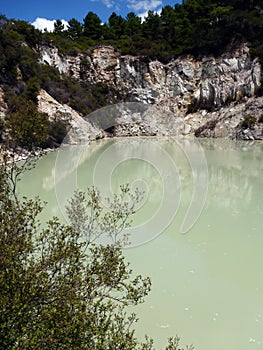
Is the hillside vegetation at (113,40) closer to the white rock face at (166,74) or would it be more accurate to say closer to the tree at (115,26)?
the tree at (115,26)

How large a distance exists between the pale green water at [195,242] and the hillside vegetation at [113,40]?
10.1 meters

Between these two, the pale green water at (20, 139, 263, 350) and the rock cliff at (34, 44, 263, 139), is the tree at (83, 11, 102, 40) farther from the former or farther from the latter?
the pale green water at (20, 139, 263, 350)

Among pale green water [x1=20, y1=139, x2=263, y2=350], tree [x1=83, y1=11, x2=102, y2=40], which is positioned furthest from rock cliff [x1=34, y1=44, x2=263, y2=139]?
pale green water [x1=20, y1=139, x2=263, y2=350]

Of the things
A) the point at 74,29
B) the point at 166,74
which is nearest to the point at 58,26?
the point at 74,29

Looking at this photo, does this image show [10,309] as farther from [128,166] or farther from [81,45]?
[81,45]

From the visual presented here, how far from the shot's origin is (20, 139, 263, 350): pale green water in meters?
5.10

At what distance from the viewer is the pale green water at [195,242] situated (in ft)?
16.7

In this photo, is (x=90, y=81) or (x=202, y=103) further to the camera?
(x=90, y=81)

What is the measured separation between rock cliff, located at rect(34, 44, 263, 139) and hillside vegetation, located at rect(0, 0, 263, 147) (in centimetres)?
137

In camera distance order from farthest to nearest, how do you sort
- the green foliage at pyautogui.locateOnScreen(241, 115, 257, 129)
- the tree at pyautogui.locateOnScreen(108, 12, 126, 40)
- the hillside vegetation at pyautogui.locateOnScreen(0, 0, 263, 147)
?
the tree at pyautogui.locateOnScreen(108, 12, 126, 40)
the green foliage at pyautogui.locateOnScreen(241, 115, 257, 129)
the hillside vegetation at pyautogui.locateOnScreen(0, 0, 263, 147)

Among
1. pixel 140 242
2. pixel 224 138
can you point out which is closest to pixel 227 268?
pixel 140 242

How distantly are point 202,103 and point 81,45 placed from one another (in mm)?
19050

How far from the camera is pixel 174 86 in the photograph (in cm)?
4231

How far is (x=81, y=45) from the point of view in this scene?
146 feet
